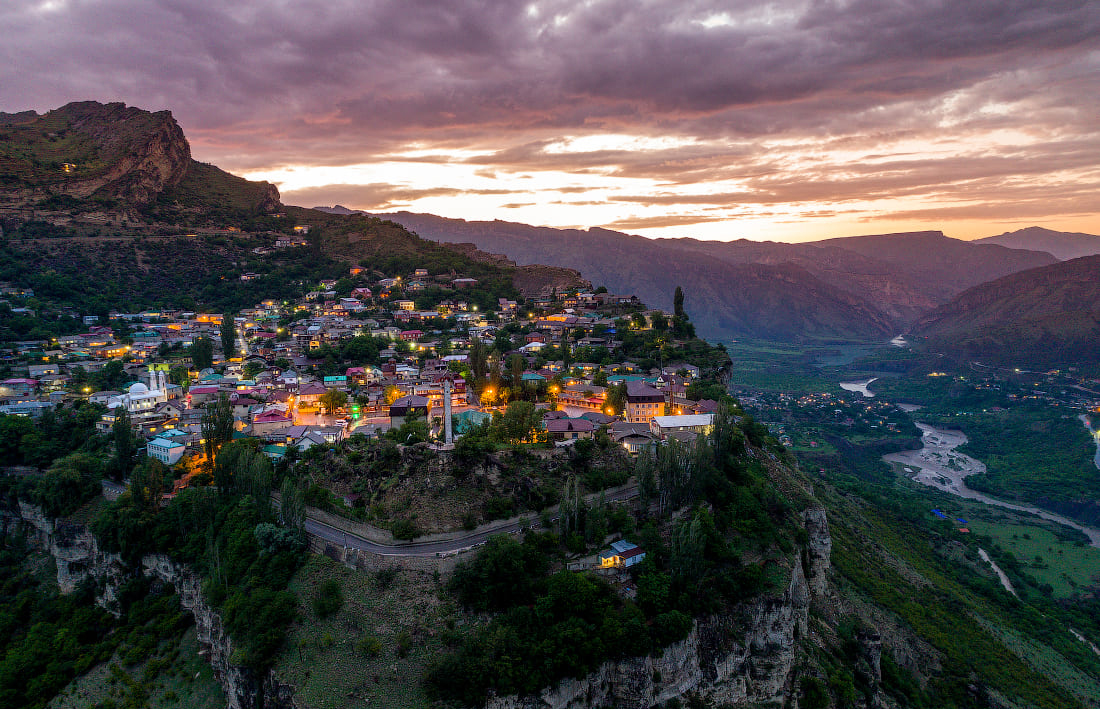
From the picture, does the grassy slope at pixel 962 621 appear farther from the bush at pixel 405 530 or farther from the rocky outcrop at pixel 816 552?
the bush at pixel 405 530

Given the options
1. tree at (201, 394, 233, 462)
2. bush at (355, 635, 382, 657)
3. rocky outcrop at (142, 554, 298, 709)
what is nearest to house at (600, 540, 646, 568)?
bush at (355, 635, 382, 657)

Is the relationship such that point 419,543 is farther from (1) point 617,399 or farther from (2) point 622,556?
(1) point 617,399

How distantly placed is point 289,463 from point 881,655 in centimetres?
4041

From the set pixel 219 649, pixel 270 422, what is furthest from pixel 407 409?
pixel 219 649

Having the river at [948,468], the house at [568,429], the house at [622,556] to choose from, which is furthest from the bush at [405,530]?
the river at [948,468]

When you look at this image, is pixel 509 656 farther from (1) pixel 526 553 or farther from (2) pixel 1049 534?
(2) pixel 1049 534

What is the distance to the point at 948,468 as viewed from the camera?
315 feet

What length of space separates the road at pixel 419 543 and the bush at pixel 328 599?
260 cm

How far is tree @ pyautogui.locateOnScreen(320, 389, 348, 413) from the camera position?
4672 cm

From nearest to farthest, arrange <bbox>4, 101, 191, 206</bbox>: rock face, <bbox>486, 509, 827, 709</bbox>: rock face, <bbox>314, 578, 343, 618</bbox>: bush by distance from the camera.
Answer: <bbox>486, 509, 827, 709</bbox>: rock face
<bbox>314, 578, 343, 618</bbox>: bush
<bbox>4, 101, 191, 206</bbox>: rock face

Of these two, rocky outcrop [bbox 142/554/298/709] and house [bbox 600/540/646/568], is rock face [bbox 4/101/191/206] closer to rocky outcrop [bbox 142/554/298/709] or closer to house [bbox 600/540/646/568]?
rocky outcrop [bbox 142/554/298/709]

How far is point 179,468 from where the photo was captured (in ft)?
134

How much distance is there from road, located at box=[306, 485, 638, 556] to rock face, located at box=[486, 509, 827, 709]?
27.4 ft

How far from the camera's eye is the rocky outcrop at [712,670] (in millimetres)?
27000
